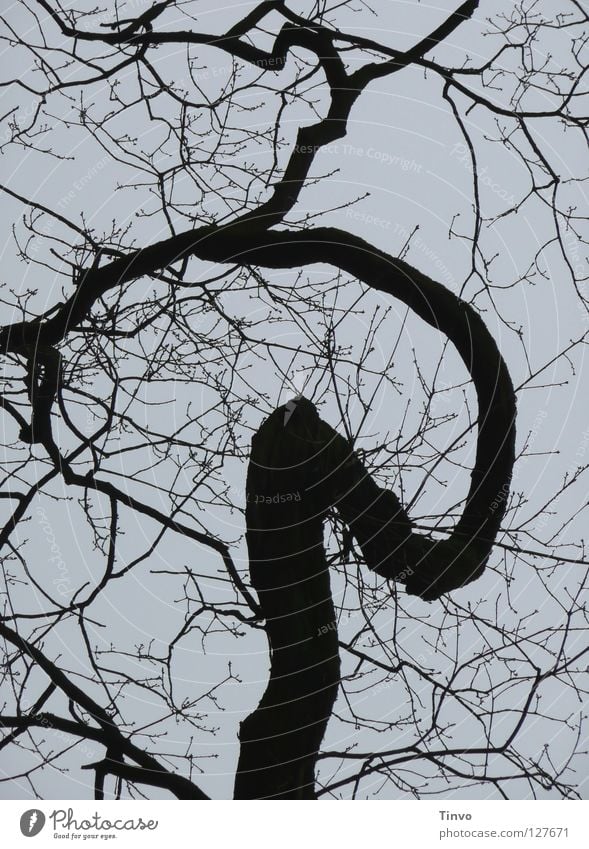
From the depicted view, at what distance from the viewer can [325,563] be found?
1.48 m

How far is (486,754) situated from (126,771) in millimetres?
681

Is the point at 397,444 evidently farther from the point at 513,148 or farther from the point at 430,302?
the point at 513,148

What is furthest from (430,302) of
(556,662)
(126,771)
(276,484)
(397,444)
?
(126,771)
